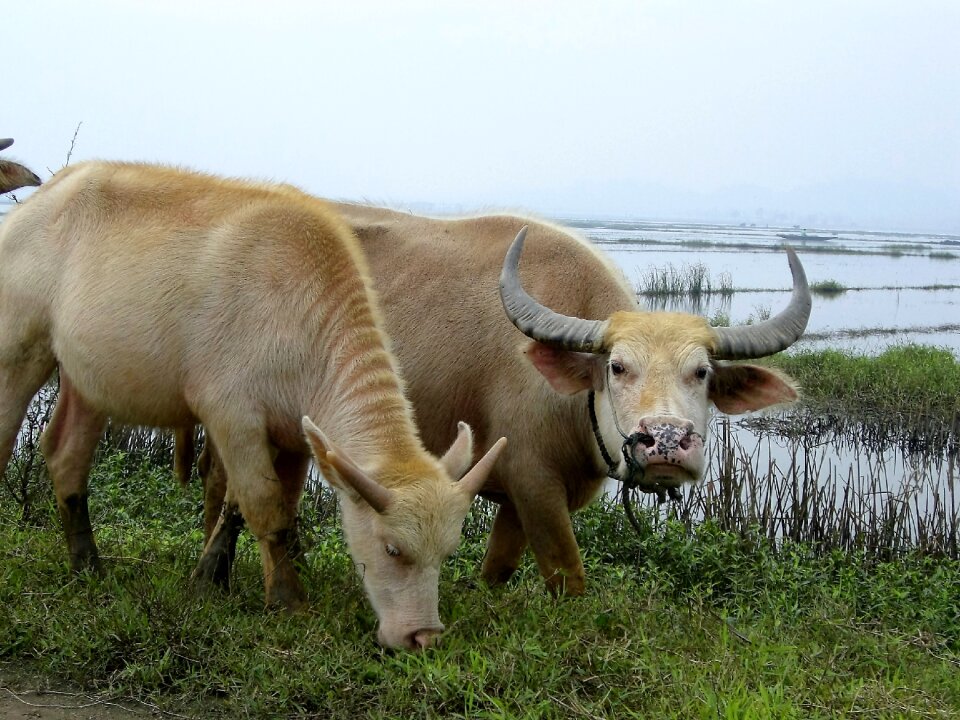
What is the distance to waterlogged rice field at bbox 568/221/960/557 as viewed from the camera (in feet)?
26.2

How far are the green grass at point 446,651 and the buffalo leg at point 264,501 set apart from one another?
0.13m

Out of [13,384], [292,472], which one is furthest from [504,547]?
[13,384]

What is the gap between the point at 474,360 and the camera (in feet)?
17.0

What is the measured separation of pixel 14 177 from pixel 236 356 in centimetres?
344

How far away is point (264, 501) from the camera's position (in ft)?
14.1

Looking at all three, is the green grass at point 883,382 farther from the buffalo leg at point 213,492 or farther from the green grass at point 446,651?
the buffalo leg at point 213,492

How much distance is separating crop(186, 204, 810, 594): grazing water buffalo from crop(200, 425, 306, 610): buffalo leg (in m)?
1.08

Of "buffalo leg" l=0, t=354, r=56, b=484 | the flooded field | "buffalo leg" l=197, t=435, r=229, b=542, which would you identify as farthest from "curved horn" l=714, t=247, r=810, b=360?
the flooded field

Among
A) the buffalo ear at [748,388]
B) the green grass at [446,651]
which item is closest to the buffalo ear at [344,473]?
the green grass at [446,651]

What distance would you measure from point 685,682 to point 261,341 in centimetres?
214

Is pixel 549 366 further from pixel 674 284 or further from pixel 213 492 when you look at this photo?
pixel 674 284

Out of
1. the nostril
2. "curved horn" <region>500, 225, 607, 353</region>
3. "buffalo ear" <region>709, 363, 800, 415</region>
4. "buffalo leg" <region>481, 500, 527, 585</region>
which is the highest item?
"curved horn" <region>500, 225, 607, 353</region>

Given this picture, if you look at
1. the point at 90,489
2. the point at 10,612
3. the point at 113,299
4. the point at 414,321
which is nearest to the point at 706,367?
the point at 414,321

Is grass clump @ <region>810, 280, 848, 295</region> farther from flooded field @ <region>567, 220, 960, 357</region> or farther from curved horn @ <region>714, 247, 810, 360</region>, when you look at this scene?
curved horn @ <region>714, 247, 810, 360</region>
